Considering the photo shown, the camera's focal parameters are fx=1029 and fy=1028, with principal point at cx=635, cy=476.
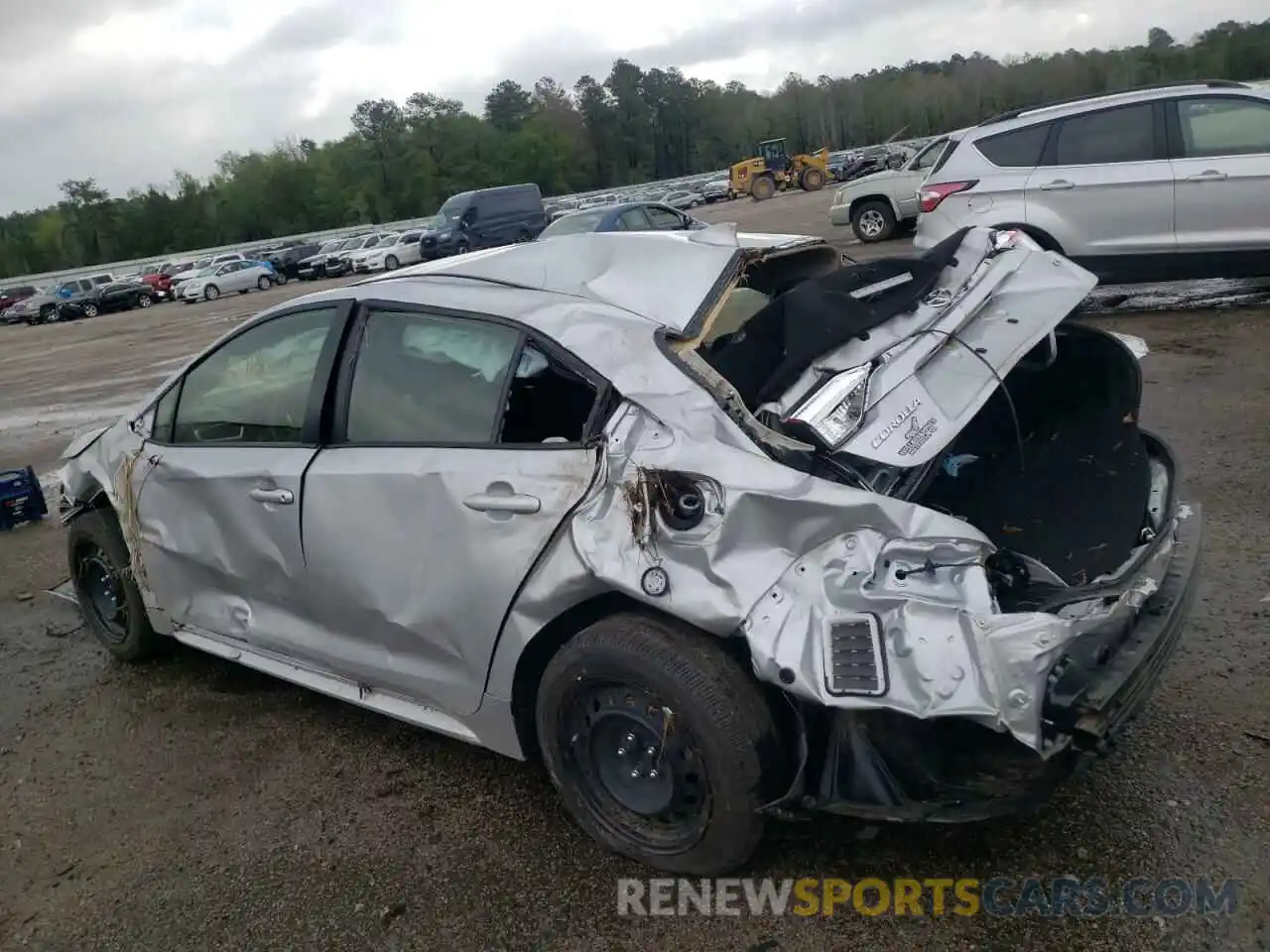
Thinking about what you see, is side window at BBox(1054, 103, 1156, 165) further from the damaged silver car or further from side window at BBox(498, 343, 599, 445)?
side window at BBox(498, 343, 599, 445)

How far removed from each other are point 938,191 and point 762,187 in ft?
134

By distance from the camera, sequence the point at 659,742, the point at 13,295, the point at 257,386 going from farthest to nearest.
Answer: the point at 13,295, the point at 257,386, the point at 659,742

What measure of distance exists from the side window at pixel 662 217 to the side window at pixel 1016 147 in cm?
1038

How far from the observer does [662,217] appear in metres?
19.9

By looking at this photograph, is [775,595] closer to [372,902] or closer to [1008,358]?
[1008,358]

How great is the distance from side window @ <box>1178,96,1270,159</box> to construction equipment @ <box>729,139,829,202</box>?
135 ft

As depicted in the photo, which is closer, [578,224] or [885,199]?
[885,199]

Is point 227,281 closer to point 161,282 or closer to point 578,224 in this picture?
point 161,282

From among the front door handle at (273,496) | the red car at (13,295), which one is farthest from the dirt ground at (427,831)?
the red car at (13,295)

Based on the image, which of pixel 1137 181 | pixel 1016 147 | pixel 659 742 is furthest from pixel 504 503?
pixel 1016 147

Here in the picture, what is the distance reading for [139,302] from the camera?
1513 inches

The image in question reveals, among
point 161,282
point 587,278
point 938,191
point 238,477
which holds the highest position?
point 161,282

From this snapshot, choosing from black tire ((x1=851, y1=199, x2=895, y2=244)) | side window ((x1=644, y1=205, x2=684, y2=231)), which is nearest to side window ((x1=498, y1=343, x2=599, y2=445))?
black tire ((x1=851, y1=199, x2=895, y2=244))

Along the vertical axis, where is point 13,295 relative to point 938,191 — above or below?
above
